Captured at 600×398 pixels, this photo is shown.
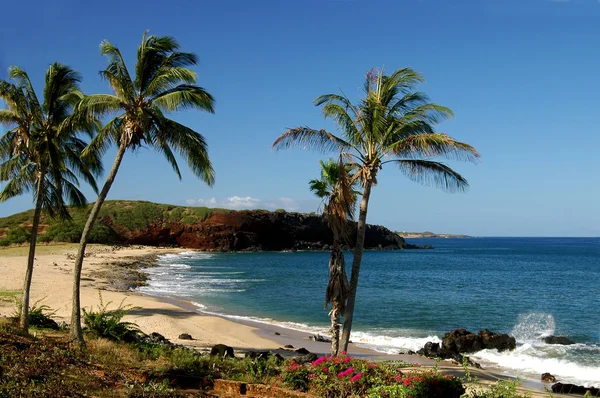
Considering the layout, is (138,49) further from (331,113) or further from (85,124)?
(331,113)

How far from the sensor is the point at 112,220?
102438mm

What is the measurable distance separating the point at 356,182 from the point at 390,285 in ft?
119

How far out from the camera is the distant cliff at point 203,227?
334ft

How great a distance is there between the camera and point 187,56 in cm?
1255

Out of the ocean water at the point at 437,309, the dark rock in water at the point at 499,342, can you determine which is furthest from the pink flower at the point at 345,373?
the dark rock in water at the point at 499,342

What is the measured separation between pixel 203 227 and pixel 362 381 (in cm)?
10085

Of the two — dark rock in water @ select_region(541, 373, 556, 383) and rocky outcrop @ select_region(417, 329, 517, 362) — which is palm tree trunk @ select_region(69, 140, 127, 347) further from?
dark rock in water @ select_region(541, 373, 556, 383)

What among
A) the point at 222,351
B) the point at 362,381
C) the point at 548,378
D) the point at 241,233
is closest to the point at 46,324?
the point at 222,351

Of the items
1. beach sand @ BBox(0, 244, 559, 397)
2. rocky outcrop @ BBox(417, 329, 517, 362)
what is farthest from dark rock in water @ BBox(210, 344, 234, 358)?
rocky outcrop @ BBox(417, 329, 517, 362)

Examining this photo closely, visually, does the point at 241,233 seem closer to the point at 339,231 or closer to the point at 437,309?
the point at 437,309

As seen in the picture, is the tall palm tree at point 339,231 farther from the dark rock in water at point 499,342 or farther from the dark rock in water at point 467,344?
the dark rock in water at point 499,342

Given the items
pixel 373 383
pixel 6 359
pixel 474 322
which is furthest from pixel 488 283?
pixel 6 359

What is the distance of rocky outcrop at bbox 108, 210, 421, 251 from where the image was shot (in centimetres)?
10484

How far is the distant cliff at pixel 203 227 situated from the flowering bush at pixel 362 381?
89.1 metres
